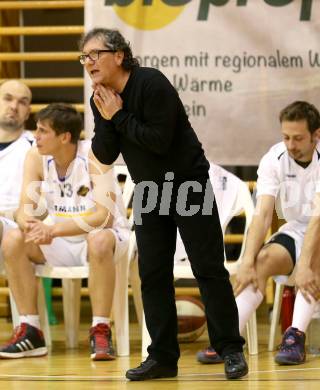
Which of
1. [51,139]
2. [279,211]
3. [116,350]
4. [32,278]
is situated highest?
[51,139]

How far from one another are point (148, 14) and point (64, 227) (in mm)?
1751

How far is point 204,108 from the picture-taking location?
5.80 meters

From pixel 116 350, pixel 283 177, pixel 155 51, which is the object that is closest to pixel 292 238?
pixel 283 177

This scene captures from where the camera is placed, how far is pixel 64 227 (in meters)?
4.70

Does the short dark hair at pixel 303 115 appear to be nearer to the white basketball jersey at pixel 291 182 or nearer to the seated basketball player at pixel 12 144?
the white basketball jersey at pixel 291 182

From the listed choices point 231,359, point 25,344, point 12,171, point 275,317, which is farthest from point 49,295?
point 231,359

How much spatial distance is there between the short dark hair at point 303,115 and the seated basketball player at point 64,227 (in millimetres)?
919

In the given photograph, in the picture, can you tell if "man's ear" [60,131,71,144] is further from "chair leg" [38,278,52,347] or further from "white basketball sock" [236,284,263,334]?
"white basketball sock" [236,284,263,334]

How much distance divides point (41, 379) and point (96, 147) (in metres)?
1.01

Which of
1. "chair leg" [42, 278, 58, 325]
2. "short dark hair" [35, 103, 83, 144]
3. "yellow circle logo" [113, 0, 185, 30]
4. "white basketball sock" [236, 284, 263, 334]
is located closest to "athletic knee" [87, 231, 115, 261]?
"short dark hair" [35, 103, 83, 144]

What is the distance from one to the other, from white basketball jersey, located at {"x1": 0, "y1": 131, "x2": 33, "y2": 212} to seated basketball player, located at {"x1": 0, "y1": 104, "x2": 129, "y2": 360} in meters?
0.30

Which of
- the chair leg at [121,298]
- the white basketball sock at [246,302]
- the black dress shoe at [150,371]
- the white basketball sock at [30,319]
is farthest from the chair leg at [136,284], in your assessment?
the black dress shoe at [150,371]

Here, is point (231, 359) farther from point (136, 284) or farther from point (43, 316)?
point (43, 316)

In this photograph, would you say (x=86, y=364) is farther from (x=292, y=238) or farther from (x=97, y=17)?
(x=97, y=17)
